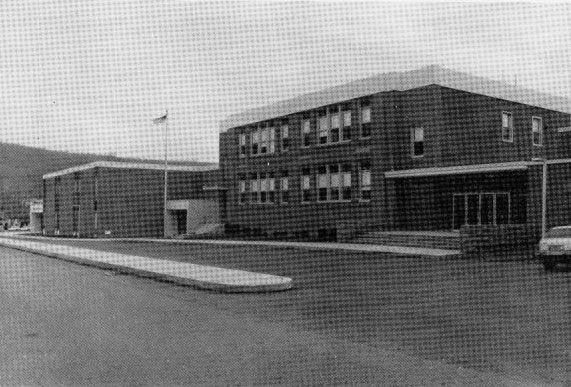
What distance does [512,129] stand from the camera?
1227 inches

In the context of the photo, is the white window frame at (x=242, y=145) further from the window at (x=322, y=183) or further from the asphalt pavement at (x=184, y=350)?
the asphalt pavement at (x=184, y=350)

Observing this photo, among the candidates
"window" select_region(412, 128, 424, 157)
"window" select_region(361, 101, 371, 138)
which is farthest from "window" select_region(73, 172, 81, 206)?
"window" select_region(412, 128, 424, 157)

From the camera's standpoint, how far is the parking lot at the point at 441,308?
7.65 metres

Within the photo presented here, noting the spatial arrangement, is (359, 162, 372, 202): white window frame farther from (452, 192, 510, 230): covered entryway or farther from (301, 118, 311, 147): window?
(301, 118, 311, 147): window

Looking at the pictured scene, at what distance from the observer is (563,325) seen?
9.38 m

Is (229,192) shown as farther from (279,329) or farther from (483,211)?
(279,329)

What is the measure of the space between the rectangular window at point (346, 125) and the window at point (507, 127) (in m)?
8.31

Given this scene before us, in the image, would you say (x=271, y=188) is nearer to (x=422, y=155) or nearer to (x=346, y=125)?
(x=346, y=125)

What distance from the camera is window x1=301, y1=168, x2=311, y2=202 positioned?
3497 cm

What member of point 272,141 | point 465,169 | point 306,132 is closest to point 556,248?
point 465,169

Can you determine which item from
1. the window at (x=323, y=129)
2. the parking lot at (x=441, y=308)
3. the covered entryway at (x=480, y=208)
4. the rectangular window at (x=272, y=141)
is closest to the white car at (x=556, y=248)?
the parking lot at (x=441, y=308)

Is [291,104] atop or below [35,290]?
atop

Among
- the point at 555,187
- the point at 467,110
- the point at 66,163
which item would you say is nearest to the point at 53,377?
the point at 555,187

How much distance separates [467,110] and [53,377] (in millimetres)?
27241
